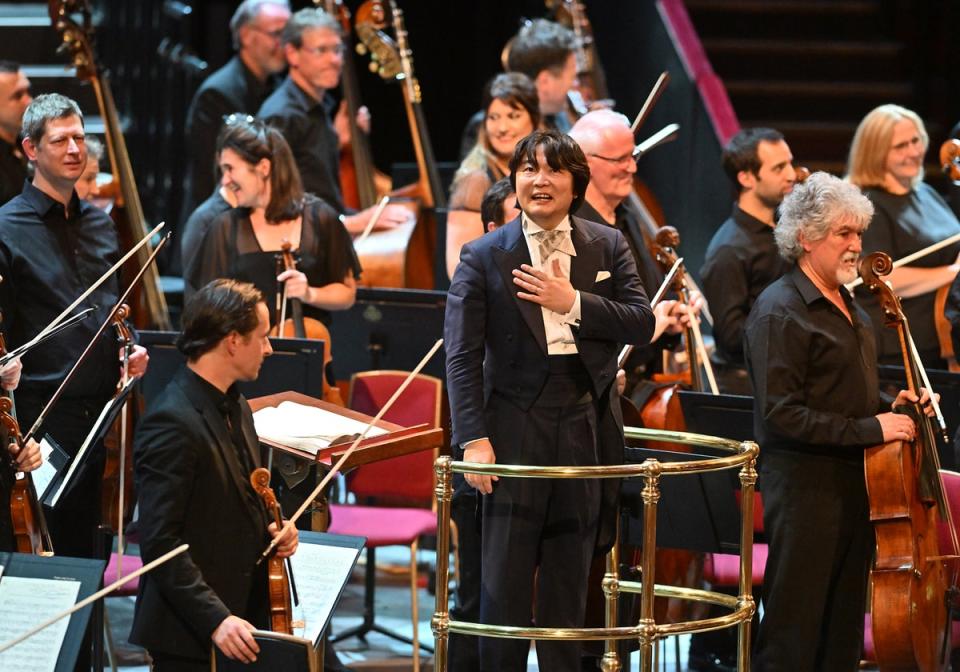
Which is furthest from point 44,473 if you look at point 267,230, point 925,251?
point 925,251

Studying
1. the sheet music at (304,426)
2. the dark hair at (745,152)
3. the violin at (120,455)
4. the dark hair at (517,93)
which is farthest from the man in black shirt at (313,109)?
the sheet music at (304,426)

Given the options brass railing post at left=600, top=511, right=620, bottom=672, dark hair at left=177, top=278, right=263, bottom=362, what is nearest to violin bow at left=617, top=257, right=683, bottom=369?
brass railing post at left=600, top=511, right=620, bottom=672

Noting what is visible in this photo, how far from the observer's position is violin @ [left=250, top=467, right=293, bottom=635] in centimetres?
360

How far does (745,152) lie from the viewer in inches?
208

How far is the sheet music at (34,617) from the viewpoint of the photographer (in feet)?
11.2

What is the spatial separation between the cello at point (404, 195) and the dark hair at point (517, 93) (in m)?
0.74

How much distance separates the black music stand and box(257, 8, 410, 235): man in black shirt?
281 cm

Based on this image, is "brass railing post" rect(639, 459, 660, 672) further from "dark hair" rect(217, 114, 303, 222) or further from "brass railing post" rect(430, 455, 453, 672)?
"dark hair" rect(217, 114, 303, 222)

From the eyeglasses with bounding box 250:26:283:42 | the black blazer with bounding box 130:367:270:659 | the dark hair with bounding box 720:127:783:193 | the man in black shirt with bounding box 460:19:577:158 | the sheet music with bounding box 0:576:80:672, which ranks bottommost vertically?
the sheet music with bounding box 0:576:80:672

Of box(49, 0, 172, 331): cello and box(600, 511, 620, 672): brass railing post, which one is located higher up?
box(49, 0, 172, 331): cello

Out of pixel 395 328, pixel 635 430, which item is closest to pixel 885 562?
pixel 635 430

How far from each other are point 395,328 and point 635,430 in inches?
64.3

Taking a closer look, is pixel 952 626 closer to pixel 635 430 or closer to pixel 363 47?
pixel 635 430

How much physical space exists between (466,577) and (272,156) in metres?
1.58
